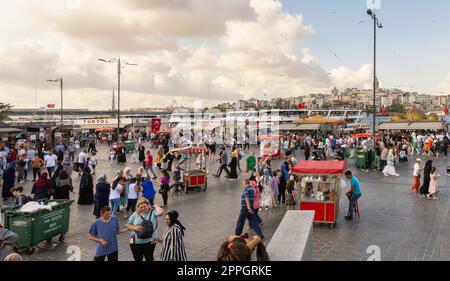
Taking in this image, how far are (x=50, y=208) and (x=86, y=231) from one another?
1640 millimetres

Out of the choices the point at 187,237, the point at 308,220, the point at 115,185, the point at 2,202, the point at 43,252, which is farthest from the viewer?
the point at 2,202

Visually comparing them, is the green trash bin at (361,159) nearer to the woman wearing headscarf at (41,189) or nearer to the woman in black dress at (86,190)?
the woman in black dress at (86,190)

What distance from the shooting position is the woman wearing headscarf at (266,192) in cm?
1219

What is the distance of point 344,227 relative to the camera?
32.8ft

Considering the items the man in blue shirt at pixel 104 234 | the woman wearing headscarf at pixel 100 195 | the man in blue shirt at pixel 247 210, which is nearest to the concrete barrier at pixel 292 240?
the man in blue shirt at pixel 104 234

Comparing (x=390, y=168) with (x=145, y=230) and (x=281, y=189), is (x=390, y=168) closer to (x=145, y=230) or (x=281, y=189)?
(x=281, y=189)

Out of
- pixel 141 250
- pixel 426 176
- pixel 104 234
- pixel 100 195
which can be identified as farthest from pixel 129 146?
pixel 141 250

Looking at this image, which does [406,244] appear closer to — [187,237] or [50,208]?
[187,237]

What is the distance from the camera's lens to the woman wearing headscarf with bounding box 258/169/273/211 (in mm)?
12188

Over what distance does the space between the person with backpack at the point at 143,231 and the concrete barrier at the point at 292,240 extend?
6.87 ft

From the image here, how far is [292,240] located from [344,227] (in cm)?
594
